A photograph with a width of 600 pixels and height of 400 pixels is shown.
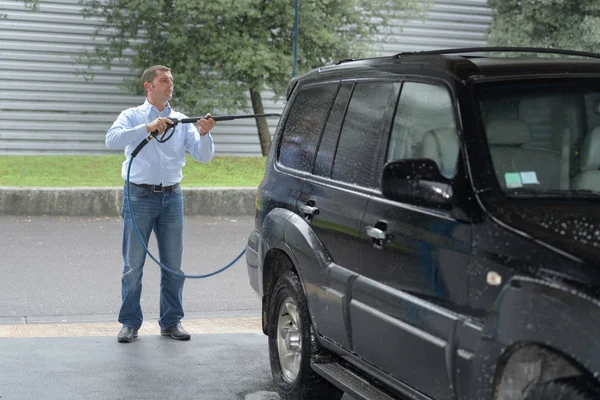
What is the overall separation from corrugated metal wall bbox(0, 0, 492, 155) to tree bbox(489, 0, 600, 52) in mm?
2700

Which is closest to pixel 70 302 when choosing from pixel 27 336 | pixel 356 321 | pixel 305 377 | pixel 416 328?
pixel 27 336

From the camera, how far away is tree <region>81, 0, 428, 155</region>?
18.5 metres

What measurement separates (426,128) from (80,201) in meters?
9.36

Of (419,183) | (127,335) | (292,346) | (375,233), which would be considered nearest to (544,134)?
(419,183)

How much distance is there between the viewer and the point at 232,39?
18.6 metres

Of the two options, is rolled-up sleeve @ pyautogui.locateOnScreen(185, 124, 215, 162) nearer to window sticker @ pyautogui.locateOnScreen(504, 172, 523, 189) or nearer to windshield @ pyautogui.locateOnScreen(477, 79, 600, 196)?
windshield @ pyautogui.locateOnScreen(477, 79, 600, 196)

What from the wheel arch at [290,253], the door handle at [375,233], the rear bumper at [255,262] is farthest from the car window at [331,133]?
the rear bumper at [255,262]

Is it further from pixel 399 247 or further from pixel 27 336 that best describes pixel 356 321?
pixel 27 336

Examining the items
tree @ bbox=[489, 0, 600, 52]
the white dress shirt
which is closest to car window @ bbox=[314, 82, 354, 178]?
the white dress shirt

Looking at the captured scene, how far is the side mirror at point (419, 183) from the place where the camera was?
12.4 feet

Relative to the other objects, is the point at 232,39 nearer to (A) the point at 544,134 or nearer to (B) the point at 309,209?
(B) the point at 309,209

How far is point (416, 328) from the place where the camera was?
13.1ft

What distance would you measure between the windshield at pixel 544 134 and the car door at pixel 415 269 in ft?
0.62

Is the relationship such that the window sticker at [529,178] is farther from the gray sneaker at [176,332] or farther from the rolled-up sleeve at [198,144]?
the gray sneaker at [176,332]
